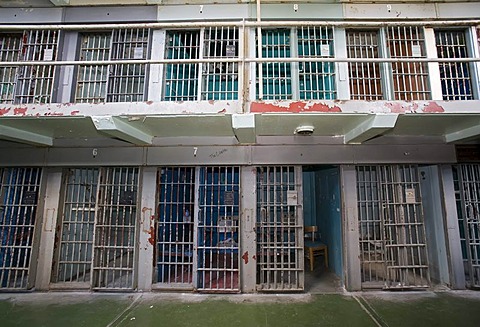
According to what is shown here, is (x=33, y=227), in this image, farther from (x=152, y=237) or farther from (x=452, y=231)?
(x=452, y=231)

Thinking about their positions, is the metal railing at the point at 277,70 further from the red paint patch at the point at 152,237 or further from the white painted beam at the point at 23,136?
the red paint patch at the point at 152,237

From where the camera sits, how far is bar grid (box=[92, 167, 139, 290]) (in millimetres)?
5164

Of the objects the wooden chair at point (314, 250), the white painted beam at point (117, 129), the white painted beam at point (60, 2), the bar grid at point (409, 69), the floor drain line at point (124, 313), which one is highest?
the white painted beam at point (60, 2)

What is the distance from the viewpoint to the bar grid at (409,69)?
530 centimetres

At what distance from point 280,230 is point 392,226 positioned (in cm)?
231

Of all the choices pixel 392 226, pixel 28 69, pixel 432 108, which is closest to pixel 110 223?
pixel 28 69

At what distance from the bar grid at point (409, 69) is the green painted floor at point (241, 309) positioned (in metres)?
3.88

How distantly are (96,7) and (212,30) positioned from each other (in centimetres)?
259

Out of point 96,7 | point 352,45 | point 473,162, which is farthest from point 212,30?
point 473,162

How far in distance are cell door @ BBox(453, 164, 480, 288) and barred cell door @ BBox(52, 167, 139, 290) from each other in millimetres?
6676

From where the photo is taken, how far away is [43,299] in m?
4.76

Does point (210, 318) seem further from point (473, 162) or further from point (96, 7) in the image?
point (96, 7)

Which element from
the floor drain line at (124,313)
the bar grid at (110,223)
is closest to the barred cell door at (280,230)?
the floor drain line at (124,313)

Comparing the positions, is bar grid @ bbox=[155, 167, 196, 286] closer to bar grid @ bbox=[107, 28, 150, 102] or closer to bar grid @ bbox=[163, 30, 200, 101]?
bar grid @ bbox=[163, 30, 200, 101]
